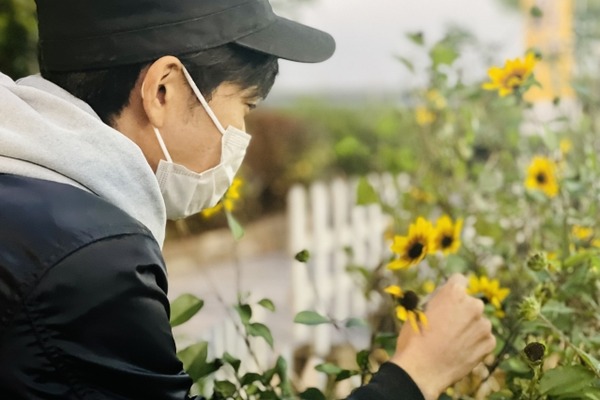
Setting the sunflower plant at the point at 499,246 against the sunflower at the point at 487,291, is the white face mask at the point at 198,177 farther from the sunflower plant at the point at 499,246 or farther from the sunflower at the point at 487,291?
the sunflower at the point at 487,291

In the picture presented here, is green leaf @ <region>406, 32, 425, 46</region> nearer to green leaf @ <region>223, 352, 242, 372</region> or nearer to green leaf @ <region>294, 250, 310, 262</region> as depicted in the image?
green leaf @ <region>294, 250, 310, 262</region>

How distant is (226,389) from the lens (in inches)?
65.3

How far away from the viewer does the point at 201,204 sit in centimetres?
161

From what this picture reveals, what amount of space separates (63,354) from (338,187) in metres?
5.18

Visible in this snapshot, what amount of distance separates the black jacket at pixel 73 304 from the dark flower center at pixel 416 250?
2.15 ft

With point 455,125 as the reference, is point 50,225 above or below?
above

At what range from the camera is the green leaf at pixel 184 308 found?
1.67 metres

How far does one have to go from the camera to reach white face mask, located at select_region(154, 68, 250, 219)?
1455 millimetres

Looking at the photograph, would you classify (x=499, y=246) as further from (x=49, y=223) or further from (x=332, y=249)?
(x=332, y=249)

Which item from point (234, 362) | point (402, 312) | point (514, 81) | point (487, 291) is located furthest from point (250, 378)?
point (514, 81)

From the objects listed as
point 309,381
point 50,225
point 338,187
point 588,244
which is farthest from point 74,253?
point 338,187

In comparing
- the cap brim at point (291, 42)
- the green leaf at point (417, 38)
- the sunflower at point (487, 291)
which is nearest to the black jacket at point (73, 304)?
the cap brim at point (291, 42)

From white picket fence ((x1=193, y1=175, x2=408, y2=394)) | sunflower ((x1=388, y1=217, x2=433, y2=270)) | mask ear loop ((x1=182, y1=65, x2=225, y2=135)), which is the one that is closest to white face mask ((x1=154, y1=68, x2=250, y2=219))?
mask ear loop ((x1=182, y1=65, x2=225, y2=135))

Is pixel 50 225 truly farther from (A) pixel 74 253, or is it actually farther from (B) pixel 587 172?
(B) pixel 587 172
